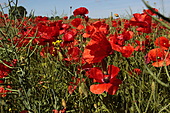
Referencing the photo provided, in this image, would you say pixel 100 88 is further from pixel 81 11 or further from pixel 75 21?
pixel 81 11

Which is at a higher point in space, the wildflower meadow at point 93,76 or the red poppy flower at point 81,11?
the red poppy flower at point 81,11

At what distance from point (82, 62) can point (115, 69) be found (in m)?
0.42

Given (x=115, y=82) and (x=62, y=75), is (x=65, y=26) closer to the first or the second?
(x=62, y=75)

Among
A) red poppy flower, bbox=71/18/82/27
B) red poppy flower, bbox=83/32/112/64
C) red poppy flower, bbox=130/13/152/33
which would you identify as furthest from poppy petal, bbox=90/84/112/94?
red poppy flower, bbox=71/18/82/27

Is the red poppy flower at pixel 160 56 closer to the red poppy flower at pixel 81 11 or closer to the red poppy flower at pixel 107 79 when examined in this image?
the red poppy flower at pixel 107 79

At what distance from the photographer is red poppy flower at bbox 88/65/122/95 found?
883 mm

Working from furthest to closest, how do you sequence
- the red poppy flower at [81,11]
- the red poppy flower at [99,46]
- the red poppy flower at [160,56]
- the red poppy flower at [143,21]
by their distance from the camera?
the red poppy flower at [81,11]
the red poppy flower at [143,21]
the red poppy flower at [160,56]
the red poppy flower at [99,46]

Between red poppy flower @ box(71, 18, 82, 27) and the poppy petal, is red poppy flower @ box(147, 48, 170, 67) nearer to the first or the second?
the poppy petal

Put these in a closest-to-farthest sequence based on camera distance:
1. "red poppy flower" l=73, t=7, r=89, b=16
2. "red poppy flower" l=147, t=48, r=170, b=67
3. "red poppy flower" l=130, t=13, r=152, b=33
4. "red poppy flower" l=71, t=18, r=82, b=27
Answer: "red poppy flower" l=147, t=48, r=170, b=67
"red poppy flower" l=130, t=13, r=152, b=33
"red poppy flower" l=71, t=18, r=82, b=27
"red poppy flower" l=73, t=7, r=89, b=16

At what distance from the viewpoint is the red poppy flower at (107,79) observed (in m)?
0.88

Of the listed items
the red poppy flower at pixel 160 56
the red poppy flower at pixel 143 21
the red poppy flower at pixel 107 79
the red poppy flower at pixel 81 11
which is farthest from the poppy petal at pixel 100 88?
the red poppy flower at pixel 81 11

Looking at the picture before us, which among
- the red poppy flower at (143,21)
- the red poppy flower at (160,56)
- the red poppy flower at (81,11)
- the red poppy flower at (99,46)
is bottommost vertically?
the red poppy flower at (160,56)

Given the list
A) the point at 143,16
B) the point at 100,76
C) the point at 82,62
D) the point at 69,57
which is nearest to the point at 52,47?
the point at 69,57

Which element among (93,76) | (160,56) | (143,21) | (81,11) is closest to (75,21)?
(81,11)
